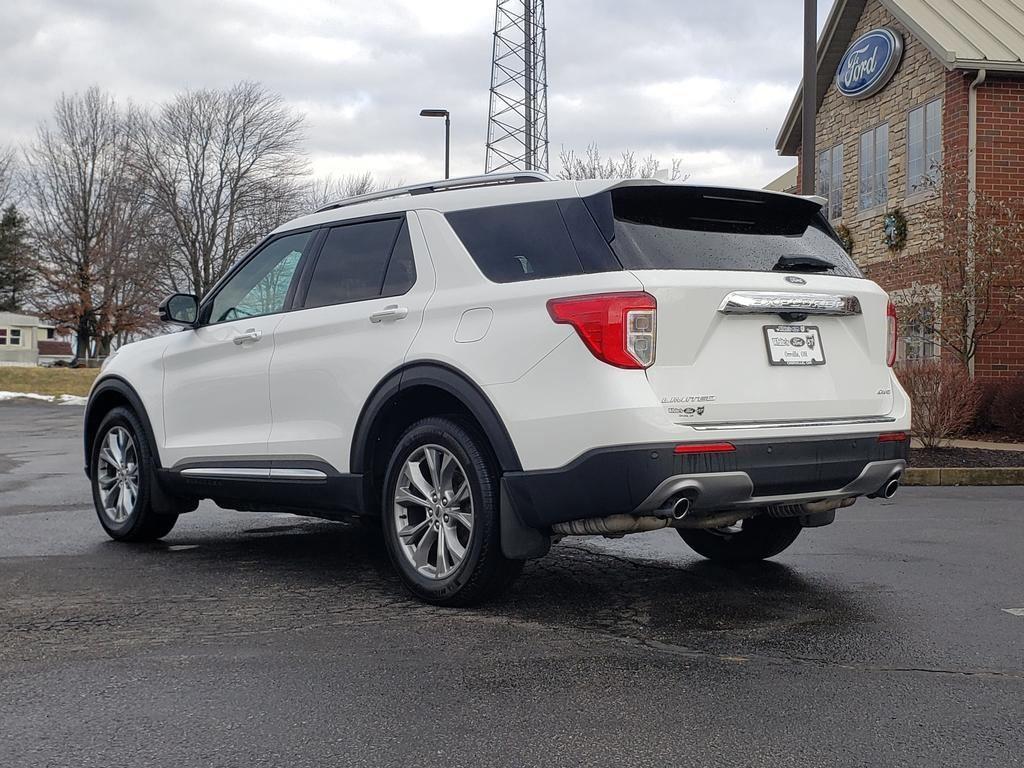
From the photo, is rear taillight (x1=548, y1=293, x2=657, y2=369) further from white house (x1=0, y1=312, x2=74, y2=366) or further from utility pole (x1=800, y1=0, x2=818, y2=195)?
white house (x1=0, y1=312, x2=74, y2=366)

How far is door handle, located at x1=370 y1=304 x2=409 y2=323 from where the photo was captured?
18.0 feet

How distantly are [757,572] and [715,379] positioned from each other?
1.84 m

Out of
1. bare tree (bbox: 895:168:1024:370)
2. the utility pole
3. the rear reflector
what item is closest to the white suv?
the rear reflector

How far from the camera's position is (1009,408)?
15789 mm

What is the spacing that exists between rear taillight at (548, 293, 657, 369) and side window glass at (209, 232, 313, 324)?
2261 millimetres

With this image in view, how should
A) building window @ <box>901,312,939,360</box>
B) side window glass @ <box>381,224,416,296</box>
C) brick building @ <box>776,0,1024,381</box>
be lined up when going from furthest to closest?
brick building @ <box>776,0,1024,381</box> → building window @ <box>901,312,939,360</box> → side window glass @ <box>381,224,416,296</box>

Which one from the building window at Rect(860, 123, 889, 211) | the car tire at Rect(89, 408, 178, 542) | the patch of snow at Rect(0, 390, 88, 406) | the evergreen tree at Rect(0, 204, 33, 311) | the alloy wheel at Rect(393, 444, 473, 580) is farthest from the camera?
the evergreen tree at Rect(0, 204, 33, 311)

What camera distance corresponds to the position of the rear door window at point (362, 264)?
570cm

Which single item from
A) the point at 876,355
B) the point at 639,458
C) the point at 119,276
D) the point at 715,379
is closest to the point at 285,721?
the point at 639,458

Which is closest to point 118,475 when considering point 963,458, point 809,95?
point 963,458

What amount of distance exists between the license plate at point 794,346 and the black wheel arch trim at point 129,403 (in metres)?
3.86

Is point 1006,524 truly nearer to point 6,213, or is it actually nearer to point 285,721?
point 285,721

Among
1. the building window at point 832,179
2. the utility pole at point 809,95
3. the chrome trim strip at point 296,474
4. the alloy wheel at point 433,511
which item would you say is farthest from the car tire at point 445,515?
the building window at point 832,179

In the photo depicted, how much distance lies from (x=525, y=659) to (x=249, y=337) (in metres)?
2.84
